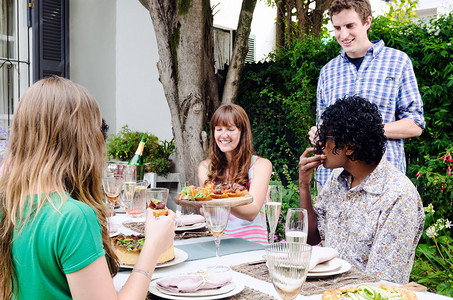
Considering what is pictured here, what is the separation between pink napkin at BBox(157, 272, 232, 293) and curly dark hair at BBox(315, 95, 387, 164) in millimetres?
902

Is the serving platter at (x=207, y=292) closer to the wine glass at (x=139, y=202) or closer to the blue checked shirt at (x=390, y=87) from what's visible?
the wine glass at (x=139, y=202)

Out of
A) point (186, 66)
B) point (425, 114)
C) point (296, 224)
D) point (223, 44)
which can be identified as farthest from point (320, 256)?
point (223, 44)

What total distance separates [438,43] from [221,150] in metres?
2.35

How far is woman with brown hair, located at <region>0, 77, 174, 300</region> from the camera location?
112 centimetres

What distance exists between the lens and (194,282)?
4.57ft

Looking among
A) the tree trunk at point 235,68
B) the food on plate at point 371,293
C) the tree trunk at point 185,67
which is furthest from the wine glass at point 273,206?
the tree trunk at point 235,68

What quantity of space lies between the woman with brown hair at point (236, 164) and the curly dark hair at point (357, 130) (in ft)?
3.34

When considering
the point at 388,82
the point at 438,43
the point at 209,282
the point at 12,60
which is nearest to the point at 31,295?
the point at 209,282

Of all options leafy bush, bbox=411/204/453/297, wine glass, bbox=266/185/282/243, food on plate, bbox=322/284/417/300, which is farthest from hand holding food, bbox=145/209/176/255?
leafy bush, bbox=411/204/453/297

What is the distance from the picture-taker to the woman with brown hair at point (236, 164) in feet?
9.94

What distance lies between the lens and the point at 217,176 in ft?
11.0

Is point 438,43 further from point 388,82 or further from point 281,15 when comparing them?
point 281,15

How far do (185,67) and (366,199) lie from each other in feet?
10.7

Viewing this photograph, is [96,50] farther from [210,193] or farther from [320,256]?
[320,256]
